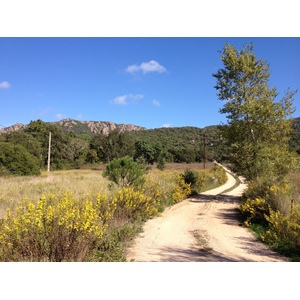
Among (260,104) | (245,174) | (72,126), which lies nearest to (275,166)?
(245,174)

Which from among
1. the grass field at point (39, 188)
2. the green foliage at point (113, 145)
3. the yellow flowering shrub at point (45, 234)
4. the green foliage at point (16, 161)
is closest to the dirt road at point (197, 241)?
the yellow flowering shrub at point (45, 234)

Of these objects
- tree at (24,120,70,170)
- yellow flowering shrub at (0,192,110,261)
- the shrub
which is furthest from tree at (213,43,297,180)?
tree at (24,120,70,170)

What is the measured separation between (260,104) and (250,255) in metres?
9.31

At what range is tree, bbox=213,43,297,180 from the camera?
13.1 m

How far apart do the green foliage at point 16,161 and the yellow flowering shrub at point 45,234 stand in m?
27.2

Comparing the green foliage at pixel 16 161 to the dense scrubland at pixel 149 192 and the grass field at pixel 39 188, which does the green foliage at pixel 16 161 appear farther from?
the grass field at pixel 39 188

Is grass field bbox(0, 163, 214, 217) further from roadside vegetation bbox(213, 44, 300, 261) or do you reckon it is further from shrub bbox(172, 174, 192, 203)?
roadside vegetation bbox(213, 44, 300, 261)

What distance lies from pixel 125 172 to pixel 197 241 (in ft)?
16.7

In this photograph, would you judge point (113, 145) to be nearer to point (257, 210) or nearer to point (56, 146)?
point (56, 146)

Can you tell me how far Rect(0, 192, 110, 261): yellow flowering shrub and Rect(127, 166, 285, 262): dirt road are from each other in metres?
1.32

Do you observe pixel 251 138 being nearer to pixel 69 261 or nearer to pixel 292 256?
pixel 292 256

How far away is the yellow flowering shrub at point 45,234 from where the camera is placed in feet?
12.3

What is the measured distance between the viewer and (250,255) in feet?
18.8

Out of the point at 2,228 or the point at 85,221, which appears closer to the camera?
the point at 2,228
